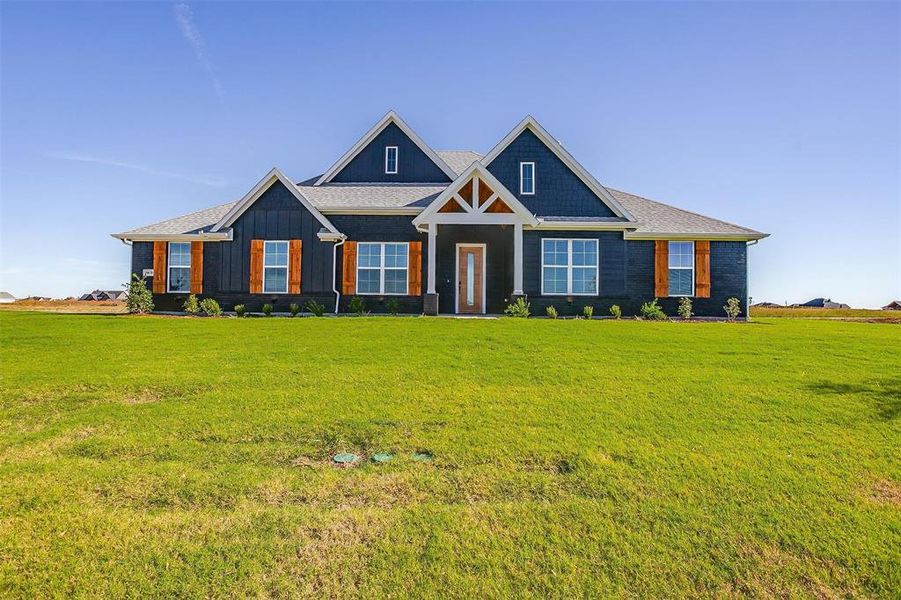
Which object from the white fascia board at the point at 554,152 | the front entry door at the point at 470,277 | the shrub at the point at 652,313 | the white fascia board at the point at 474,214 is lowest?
the shrub at the point at 652,313

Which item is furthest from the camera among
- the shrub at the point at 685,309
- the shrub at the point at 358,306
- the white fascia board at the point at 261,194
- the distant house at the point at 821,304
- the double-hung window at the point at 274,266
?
the distant house at the point at 821,304

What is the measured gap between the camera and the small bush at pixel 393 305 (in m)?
18.7

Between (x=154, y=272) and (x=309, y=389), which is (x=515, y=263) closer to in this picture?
(x=309, y=389)

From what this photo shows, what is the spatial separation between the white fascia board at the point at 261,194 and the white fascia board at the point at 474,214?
386 centimetres

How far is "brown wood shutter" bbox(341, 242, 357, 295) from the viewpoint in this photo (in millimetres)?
19391

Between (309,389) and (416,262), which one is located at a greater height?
(416,262)

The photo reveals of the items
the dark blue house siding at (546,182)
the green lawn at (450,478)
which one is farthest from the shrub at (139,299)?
the dark blue house siding at (546,182)

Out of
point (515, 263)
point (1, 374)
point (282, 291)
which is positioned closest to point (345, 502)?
point (1, 374)

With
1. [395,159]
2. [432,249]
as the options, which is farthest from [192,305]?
[395,159]

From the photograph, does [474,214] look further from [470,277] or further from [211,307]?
[211,307]

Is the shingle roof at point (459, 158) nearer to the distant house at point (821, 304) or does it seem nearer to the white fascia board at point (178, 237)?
the white fascia board at point (178, 237)

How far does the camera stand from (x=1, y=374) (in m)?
8.19

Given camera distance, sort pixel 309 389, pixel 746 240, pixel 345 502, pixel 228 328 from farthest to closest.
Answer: pixel 746 240
pixel 228 328
pixel 309 389
pixel 345 502

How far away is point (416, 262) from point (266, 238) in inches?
221
